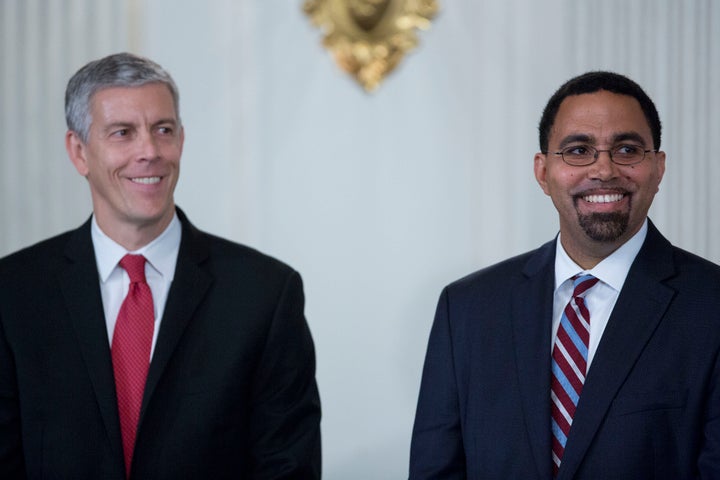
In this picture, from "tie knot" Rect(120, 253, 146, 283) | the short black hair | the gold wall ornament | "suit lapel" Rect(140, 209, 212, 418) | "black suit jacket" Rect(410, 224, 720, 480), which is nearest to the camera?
"black suit jacket" Rect(410, 224, 720, 480)

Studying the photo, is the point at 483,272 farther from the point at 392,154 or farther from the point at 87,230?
the point at 392,154

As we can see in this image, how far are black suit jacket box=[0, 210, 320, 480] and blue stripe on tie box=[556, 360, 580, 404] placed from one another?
63 centimetres

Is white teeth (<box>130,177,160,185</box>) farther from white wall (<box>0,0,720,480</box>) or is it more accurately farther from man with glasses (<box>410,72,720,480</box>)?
white wall (<box>0,0,720,480</box>)

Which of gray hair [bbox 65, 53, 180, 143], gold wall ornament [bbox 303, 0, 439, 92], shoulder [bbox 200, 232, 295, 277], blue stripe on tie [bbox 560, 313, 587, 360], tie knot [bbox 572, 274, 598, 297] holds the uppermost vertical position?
gold wall ornament [bbox 303, 0, 439, 92]

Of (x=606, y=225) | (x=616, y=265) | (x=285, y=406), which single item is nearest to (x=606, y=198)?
(x=606, y=225)

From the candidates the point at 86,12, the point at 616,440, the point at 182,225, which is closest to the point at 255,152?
the point at 86,12

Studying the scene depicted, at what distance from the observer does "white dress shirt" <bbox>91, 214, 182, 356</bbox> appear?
258cm

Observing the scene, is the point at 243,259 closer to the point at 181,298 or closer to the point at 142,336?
the point at 181,298

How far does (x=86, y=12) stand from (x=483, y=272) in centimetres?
242

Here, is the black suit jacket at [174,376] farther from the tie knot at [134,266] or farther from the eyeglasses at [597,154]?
the eyeglasses at [597,154]

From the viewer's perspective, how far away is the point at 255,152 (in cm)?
430

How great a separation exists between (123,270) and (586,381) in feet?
3.82

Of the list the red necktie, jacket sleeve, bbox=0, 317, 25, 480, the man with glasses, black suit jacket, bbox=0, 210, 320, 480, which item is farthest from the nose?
jacket sleeve, bbox=0, 317, 25, 480

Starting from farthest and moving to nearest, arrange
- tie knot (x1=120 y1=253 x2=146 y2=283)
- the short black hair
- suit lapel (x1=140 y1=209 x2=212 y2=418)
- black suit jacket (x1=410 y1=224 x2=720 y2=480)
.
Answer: tie knot (x1=120 y1=253 x2=146 y2=283)
suit lapel (x1=140 y1=209 x2=212 y2=418)
the short black hair
black suit jacket (x1=410 y1=224 x2=720 y2=480)
